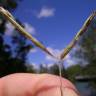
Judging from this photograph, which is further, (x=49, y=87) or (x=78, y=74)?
(x=78, y=74)

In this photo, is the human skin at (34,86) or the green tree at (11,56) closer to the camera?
the human skin at (34,86)

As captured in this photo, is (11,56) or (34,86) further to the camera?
(11,56)

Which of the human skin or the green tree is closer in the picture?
the human skin

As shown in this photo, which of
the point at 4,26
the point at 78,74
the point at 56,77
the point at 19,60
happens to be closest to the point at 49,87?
the point at 56,77

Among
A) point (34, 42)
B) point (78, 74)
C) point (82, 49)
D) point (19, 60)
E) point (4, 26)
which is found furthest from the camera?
point (78, 74)

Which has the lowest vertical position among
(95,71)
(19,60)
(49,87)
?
(49,87)

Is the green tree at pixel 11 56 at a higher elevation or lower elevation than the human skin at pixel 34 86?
higher

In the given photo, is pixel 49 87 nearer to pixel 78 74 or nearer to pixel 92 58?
pixel 92 58

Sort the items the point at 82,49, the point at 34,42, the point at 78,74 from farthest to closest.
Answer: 1. the point at 78,74
2. the point at 82,49
3. the point at 34,42
